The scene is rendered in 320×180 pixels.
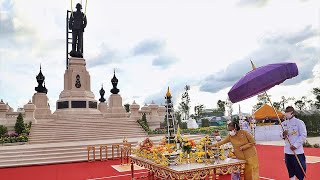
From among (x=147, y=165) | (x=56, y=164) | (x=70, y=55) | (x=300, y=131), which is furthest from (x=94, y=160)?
(x=70, y=55)

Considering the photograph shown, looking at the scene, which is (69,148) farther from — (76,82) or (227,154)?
(76,82)

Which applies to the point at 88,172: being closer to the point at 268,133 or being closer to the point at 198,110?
the point at 268,133

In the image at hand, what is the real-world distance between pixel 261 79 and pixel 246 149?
4.95 ft

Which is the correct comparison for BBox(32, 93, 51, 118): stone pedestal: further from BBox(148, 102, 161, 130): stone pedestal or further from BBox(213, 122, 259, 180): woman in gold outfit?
BBox(213, 122, 259, 180): woman in gold outfit

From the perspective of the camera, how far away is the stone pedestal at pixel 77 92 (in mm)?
24516

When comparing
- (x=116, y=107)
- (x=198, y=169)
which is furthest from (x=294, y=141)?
(x=116, y=107)

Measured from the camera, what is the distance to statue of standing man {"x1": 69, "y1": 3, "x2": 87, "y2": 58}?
26.3 metres

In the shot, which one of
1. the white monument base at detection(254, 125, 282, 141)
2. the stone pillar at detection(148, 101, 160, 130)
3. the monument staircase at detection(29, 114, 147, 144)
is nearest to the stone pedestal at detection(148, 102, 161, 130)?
the stone pillar at detection(148, 101, 160, 130)

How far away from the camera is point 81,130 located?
780 inches

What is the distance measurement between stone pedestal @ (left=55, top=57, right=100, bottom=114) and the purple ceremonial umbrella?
20.7m

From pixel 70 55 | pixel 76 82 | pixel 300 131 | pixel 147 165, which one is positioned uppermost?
pixel 70 55

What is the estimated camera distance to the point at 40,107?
83.3 feet

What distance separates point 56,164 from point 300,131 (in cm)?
1027

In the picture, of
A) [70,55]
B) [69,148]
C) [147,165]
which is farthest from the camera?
[70,55]
